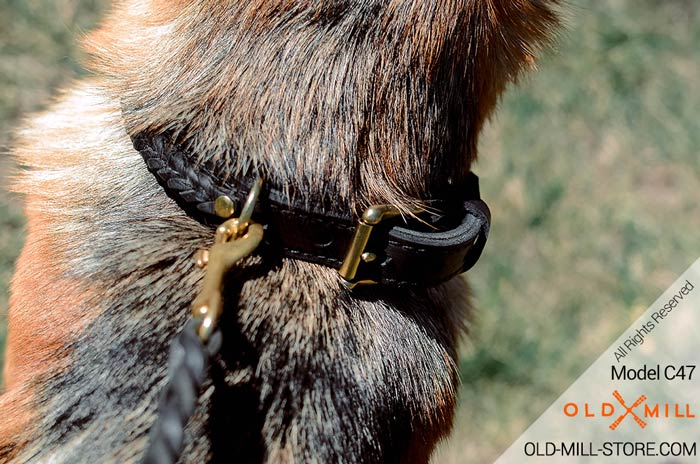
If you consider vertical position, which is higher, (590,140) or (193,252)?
(193,252)

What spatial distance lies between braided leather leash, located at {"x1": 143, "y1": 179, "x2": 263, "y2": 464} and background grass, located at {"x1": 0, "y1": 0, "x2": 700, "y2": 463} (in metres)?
2.06

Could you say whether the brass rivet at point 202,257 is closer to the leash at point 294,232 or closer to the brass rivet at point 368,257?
the leash at point 294,232

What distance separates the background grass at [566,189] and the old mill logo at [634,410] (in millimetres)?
187

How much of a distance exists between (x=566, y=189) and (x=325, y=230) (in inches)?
118

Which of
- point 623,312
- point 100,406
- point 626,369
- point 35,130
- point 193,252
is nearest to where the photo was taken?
point 100,406

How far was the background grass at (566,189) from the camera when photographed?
359 centimetres

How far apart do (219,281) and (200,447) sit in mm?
340

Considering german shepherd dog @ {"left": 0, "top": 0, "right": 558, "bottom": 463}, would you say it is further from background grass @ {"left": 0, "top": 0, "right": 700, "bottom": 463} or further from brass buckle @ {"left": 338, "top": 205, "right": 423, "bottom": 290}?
background grass @ {"left": 0, "top": 0, "right": 700, "bottom": 463}

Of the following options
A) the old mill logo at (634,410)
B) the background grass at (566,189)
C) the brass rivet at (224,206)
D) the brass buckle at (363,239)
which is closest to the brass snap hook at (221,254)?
the brass rivet at (224,206)

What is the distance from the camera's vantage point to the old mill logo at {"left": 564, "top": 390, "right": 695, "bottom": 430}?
334cm

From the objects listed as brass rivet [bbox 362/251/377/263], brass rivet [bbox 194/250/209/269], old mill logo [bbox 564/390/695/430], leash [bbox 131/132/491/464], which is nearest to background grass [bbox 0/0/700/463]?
old mill logo [bbox 564/390/695/430]

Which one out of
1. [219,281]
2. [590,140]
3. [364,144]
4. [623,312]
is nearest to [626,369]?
[623,312]

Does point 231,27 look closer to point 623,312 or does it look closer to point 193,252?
point 193,252

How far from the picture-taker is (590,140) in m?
4.59
